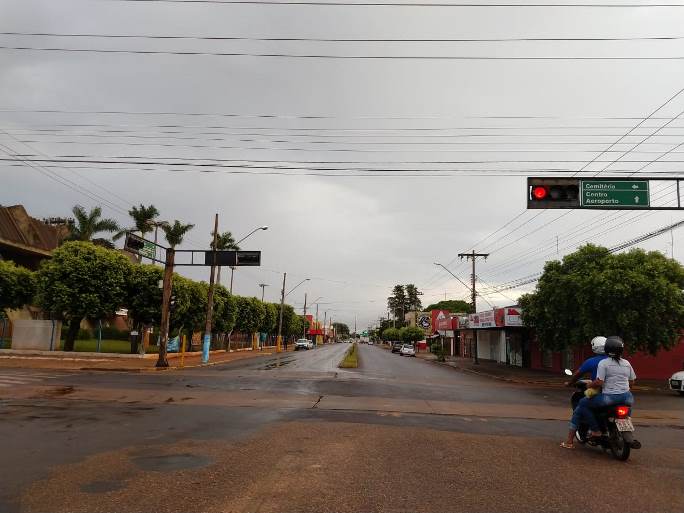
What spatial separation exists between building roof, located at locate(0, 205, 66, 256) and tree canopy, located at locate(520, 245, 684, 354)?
45.9 m

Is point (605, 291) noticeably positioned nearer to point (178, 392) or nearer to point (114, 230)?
point (178, 392)

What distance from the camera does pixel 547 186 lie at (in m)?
14.7

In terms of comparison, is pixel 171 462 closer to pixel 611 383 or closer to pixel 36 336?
pixel 611 383

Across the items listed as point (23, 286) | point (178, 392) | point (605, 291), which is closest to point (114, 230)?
point (23, 286)

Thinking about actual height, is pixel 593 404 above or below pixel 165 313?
below

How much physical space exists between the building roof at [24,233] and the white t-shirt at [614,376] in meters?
51.5

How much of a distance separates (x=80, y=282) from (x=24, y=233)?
79.7 ft

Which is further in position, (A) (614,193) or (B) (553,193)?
(A) (614,193)

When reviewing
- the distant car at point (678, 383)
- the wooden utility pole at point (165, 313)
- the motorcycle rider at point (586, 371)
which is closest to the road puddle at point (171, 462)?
the motorcycle rider at point (586, 371)

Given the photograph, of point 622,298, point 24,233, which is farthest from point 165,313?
point 24,233

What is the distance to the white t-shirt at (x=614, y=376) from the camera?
795cm

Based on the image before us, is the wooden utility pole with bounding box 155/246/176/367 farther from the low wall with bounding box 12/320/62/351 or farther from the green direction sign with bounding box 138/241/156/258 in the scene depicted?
the low wall with bounding box 12/320/62/351

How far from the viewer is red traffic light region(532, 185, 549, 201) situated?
48.0 feet

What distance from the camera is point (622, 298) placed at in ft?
79.9
